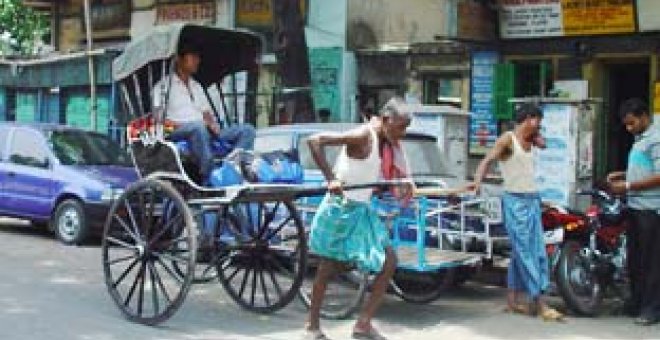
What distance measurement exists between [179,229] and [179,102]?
143 cm

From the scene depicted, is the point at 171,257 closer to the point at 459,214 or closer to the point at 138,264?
the point at 138,264

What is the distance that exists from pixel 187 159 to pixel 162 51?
3.38 feet

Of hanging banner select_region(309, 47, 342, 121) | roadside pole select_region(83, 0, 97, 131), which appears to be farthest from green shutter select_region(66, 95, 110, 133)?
hanging banner select_region(309, 47, 342, 121)

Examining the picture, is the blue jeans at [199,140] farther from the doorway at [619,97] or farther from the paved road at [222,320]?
the doorway at [619,97]

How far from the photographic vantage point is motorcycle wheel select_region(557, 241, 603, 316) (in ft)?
29.3

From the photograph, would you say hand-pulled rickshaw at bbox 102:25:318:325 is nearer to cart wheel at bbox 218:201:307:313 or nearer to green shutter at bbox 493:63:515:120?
cart wheel at bbox 218:201:307:313

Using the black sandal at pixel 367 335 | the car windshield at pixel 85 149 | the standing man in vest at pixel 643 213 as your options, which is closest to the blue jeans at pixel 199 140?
the black sandal at pixel 367 335

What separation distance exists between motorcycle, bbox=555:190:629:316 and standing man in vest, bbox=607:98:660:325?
0.76 ft

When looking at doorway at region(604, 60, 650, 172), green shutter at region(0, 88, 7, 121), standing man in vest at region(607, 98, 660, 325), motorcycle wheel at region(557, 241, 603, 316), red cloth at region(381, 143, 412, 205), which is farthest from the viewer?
green shutter at region(0, 88, 7, 121)

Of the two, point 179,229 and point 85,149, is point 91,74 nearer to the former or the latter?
point 85,149

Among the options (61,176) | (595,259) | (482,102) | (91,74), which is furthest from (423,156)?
(91,74)

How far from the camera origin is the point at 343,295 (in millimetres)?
8828

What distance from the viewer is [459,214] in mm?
8812

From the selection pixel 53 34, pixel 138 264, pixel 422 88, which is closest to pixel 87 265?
pixel 138 264
